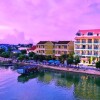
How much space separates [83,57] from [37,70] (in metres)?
7.61

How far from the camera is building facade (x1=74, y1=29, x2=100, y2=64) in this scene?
41.3 metres

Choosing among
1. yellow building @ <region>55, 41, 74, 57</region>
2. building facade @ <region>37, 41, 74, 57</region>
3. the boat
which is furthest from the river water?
building facade @ <region>37, 41, 74, 57</region>

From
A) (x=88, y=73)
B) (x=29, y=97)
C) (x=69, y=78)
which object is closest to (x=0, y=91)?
(x=29, y=97)

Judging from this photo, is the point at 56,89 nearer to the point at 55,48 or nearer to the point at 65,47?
the point at 65,47

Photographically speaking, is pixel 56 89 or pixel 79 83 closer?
pixel 56 89

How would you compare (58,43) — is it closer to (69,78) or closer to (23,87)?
(69,78)

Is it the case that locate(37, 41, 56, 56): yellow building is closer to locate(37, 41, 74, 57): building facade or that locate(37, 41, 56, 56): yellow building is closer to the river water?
locate(37, 41, 74, 57): building facade

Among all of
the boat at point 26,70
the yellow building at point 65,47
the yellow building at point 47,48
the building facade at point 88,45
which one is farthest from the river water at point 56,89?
the yellow building at point 47,48

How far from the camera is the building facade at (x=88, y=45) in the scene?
135ft

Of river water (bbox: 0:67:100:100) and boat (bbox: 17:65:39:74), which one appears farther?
boat (bbox: 17:65:39:74)

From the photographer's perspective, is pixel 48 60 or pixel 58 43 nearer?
pixel 48 60

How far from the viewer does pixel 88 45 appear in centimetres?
4219

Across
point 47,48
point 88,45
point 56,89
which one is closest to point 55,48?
point 47,48

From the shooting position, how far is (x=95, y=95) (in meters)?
23.0
